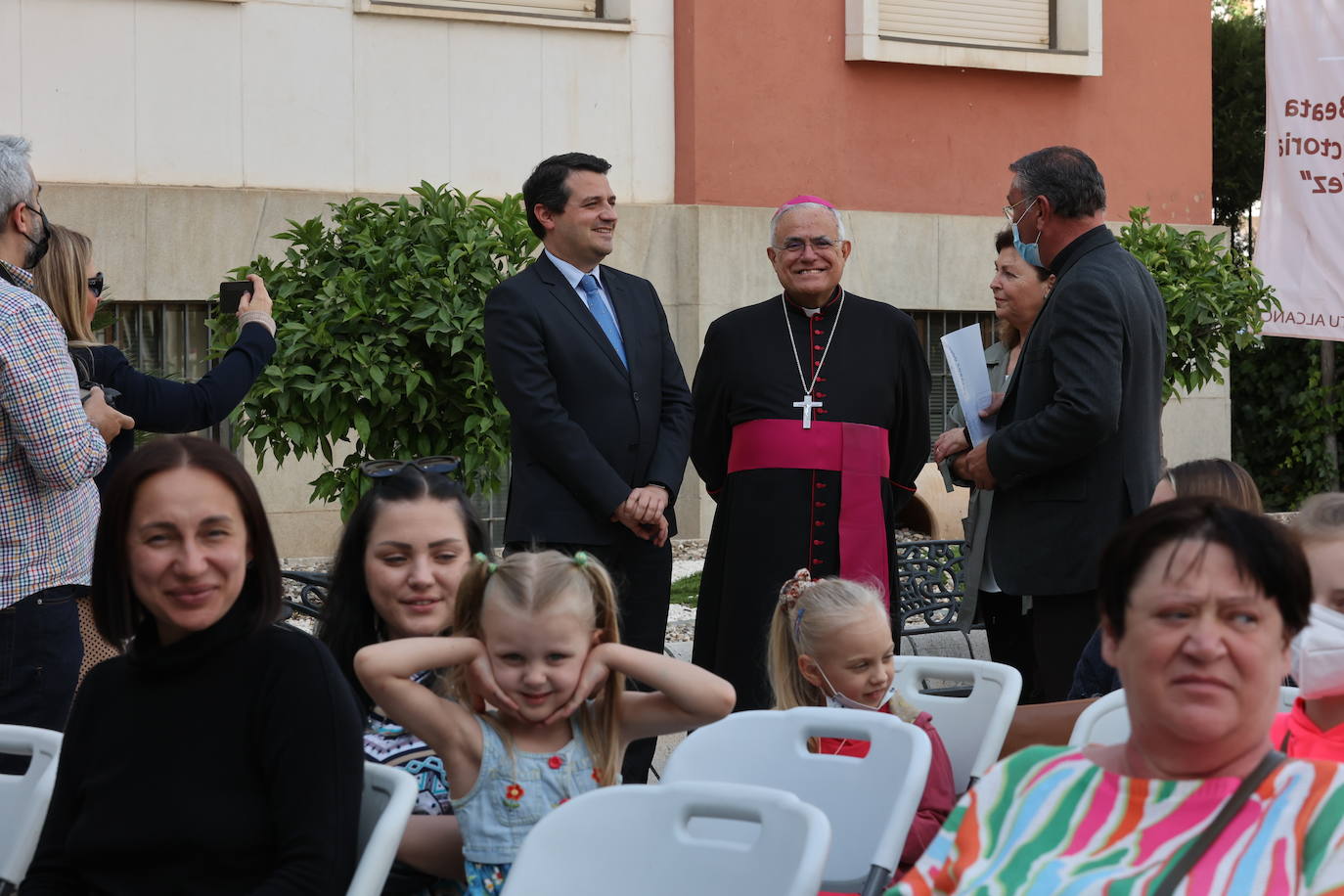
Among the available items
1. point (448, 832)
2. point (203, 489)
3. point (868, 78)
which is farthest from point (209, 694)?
point (868, 78)

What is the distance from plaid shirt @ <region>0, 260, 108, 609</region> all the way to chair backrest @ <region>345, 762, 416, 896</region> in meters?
1.41

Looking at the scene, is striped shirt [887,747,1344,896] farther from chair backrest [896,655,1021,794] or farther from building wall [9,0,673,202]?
building wall [9,0,673,202]

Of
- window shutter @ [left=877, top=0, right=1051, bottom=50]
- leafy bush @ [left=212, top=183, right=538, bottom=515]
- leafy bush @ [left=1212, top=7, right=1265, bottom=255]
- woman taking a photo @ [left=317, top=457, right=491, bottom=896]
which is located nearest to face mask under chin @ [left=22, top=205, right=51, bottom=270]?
woman taking a photo @ [left=317, top=457, right=491, bottom=896]

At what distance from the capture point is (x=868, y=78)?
1130 cm

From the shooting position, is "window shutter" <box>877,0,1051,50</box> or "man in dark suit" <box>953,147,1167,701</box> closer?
"man in dark suit" <box>953,147,1167,701</box>

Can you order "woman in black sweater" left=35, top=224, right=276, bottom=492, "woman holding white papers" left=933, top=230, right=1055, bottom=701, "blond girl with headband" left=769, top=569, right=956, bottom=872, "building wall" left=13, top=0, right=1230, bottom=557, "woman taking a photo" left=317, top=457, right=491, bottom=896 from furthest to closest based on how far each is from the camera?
"building wall" left=13, top=0, right=1230, bottom=557 → "woman holding white papers" left=933, top=230, right=1055, bottom=701 → "woman in black sweater" left=35, top=224, right=276, bottom=492 → "blond girl with headband" left=769, top=569, right=956, bottom=872 → "woman taking a photo" left=317, top=457, right=491, bottom=896

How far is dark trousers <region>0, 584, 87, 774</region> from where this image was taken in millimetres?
3641

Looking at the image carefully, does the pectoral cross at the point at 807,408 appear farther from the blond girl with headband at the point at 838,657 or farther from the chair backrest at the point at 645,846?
the chair backrest at the point at 645,846

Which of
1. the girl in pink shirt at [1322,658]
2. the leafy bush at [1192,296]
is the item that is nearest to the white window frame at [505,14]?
the leafy bush at [1192,296]

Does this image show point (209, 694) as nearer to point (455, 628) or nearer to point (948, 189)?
point (455, 628)

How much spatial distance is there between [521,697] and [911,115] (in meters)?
9.07

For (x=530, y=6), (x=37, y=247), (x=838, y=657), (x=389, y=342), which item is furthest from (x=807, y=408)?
(x=530, y=6)

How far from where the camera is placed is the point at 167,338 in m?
9.98

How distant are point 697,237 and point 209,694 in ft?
27.6
